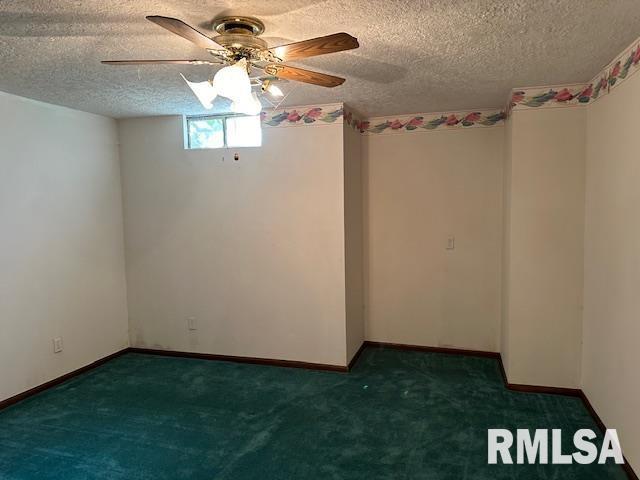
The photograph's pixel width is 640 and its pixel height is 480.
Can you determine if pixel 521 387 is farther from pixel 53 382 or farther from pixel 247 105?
pixel 53 382

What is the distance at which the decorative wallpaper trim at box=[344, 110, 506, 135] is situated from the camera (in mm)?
3936

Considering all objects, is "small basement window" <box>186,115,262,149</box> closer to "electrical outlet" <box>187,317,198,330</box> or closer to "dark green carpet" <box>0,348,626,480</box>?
"electrical outlet" <box>187,317,198,330</box>

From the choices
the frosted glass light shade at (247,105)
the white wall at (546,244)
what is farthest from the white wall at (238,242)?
the frosted glass light shade at (247,105)

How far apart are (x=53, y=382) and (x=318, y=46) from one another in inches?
135

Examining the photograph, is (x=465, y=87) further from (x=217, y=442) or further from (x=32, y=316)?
(x=32, y=316)

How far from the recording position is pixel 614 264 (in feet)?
8.54

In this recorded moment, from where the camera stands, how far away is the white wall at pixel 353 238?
381 centimetres

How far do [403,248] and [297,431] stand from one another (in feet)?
6.81

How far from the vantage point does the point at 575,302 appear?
3.23 metres

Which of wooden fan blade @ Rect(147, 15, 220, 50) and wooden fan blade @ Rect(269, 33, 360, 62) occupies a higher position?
wooden fan blade @ Rect(147, 15, 220, 50)

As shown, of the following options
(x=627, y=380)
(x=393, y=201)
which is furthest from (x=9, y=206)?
(x=627, y=380)

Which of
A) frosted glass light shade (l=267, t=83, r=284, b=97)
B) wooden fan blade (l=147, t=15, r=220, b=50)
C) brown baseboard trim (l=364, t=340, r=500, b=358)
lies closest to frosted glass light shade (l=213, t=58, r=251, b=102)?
wooden fan blade (l=147, t=15, r=220, b=50)
